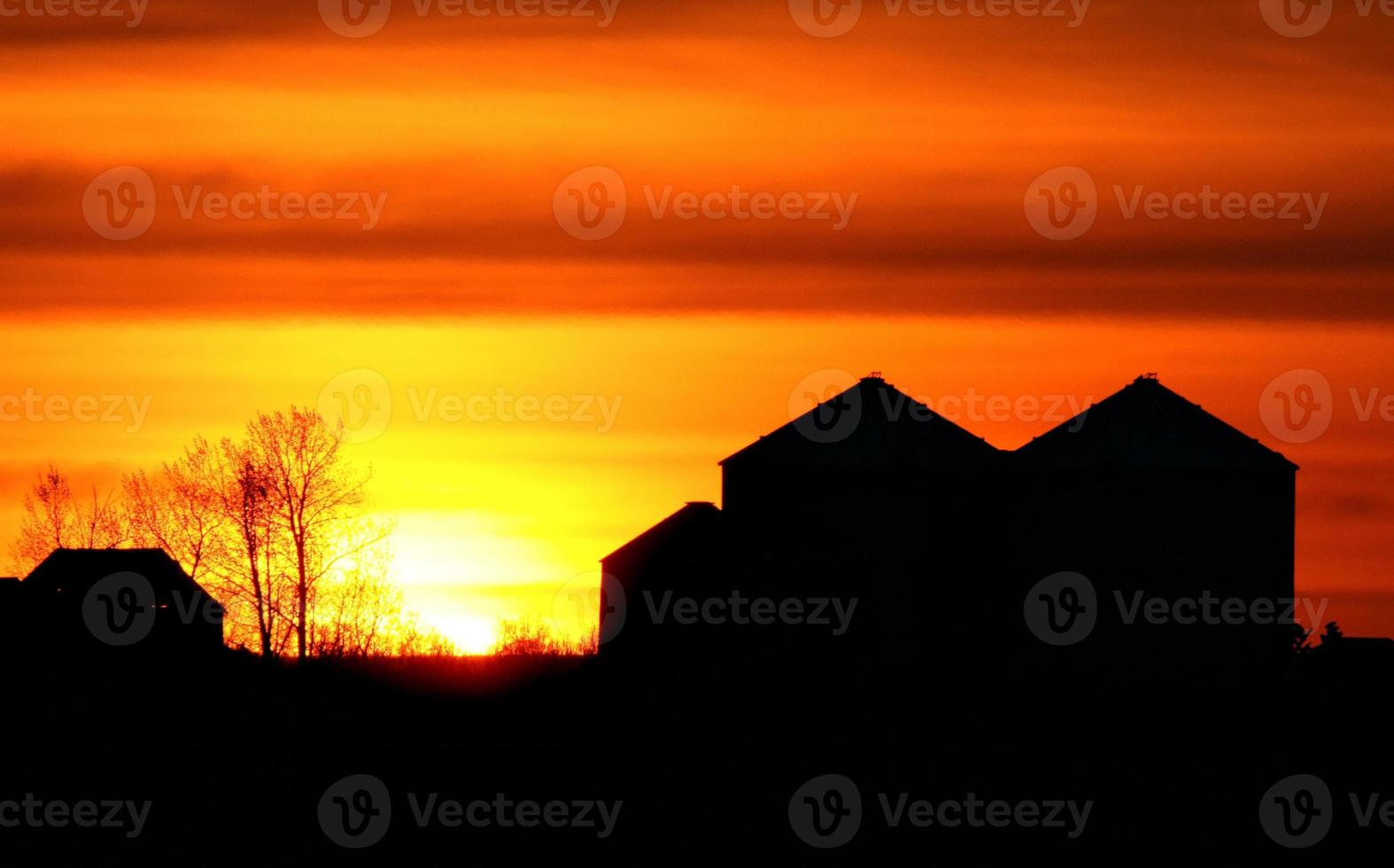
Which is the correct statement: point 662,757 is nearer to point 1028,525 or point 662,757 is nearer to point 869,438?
point 869,438

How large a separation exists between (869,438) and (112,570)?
108 ft

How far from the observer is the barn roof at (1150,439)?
65812 millimetres

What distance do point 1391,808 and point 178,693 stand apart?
33308 mm

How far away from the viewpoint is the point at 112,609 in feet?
261

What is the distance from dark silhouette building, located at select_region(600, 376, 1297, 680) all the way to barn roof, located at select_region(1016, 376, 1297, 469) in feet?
0.19

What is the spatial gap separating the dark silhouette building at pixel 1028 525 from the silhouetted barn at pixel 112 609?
1964 cm

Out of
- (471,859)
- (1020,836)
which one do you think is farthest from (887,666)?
(471,859)

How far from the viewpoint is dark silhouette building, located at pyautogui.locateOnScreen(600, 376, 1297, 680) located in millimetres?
64312

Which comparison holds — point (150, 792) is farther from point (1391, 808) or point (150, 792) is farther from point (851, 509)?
point (851, 509)

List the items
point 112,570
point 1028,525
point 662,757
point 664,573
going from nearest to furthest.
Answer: point 662,757 < point 664,573 < point 1028,525 < point 112,570

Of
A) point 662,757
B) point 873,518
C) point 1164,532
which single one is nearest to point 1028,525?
point 1164,532

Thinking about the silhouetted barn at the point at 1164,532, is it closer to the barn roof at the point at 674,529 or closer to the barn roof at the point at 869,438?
the barn roof at the point at 869,438

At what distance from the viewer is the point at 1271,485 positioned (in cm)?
6575

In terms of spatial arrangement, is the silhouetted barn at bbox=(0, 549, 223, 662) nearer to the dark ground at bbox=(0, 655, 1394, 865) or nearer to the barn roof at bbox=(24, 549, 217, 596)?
the barn roof at bbox=(24, 549, 217, 596)
